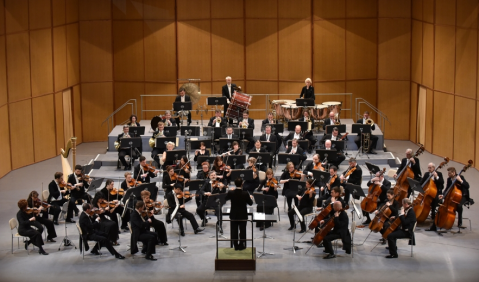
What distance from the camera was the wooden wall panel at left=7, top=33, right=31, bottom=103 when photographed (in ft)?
65.2

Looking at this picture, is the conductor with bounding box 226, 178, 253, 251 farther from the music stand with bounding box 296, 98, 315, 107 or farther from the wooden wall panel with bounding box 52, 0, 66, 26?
the wooden wall panel with bounding box 52, 0, 66, 26

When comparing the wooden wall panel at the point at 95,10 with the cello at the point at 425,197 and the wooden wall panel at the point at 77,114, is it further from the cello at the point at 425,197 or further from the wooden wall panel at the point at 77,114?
the cello at the point at 425,197

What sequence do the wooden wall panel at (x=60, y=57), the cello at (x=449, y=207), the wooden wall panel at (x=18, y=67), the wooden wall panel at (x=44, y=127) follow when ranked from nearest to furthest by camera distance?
the cello at (x=449, y=207) → the wooden wall panel at (x=18, y=67) → the wooden wall panel at (x=44, y=127) → the wooden wall panel at (x=60, y=57)

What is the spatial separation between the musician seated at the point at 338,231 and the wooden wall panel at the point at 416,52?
9.92 m

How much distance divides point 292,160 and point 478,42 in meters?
6.04

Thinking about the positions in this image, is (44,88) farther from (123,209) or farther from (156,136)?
(123,209)

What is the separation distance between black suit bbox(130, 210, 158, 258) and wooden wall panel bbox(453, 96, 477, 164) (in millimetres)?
9689

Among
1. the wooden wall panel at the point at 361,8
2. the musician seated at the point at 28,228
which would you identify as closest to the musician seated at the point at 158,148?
the musician seated at the point at 28,228

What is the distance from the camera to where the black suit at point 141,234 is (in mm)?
13547

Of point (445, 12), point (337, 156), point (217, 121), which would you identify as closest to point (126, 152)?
point (217, 121)

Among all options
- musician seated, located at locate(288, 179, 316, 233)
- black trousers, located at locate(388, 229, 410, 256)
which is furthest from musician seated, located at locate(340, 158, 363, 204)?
black trousers, located at locate(388, 229, 410, 256)

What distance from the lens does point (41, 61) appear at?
832 inches

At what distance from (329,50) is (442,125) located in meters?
4.29

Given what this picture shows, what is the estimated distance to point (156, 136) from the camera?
18875 millimetres
